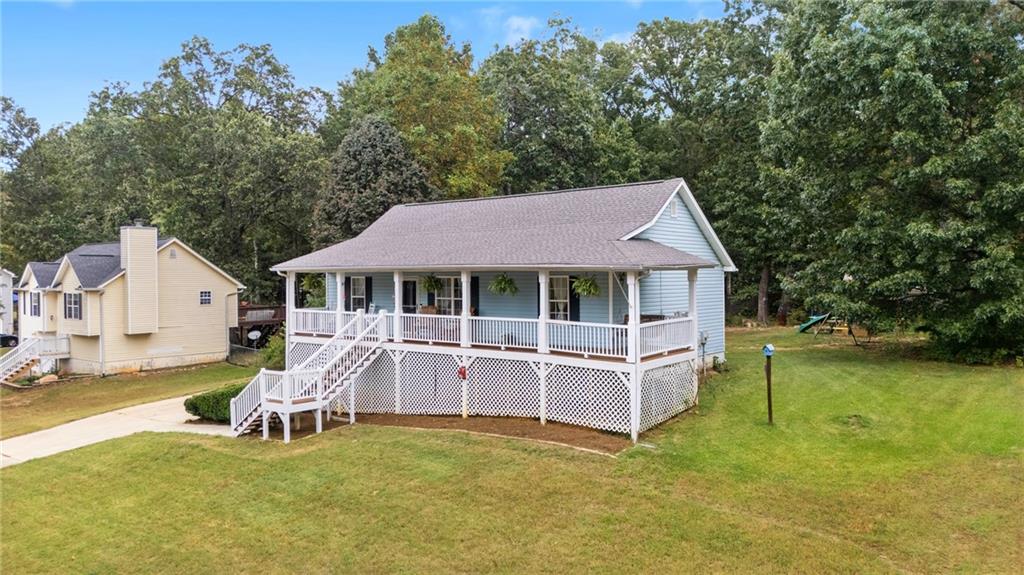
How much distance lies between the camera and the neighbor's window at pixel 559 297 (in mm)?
16109

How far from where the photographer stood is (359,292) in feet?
67.1

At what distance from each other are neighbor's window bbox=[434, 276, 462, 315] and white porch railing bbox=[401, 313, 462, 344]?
2.08 m

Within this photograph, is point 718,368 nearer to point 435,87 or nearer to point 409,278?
point 409,278

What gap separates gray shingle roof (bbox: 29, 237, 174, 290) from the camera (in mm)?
26375

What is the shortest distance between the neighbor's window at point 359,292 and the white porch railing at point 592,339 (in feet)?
28.4

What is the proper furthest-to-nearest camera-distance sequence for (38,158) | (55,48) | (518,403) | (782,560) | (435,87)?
(38,158) → (435,87) → (55,48) → (518,403) → (782,560)

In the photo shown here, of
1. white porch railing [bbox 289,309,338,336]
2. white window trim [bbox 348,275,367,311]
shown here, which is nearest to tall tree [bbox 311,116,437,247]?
white window trim [bbox 348,275,367,311]

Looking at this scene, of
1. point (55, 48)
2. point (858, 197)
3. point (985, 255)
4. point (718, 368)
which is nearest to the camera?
point (985, 255)

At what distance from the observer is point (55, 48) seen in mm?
23047

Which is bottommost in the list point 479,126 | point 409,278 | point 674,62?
point 409,278

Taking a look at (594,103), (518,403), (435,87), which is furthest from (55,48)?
(594,103)

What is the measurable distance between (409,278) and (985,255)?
667 inches

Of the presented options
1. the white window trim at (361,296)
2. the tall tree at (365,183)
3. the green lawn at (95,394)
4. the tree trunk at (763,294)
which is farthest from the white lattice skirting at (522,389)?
the tree trunk at (763,294)

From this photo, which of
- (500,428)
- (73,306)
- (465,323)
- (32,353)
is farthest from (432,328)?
(32,353)
